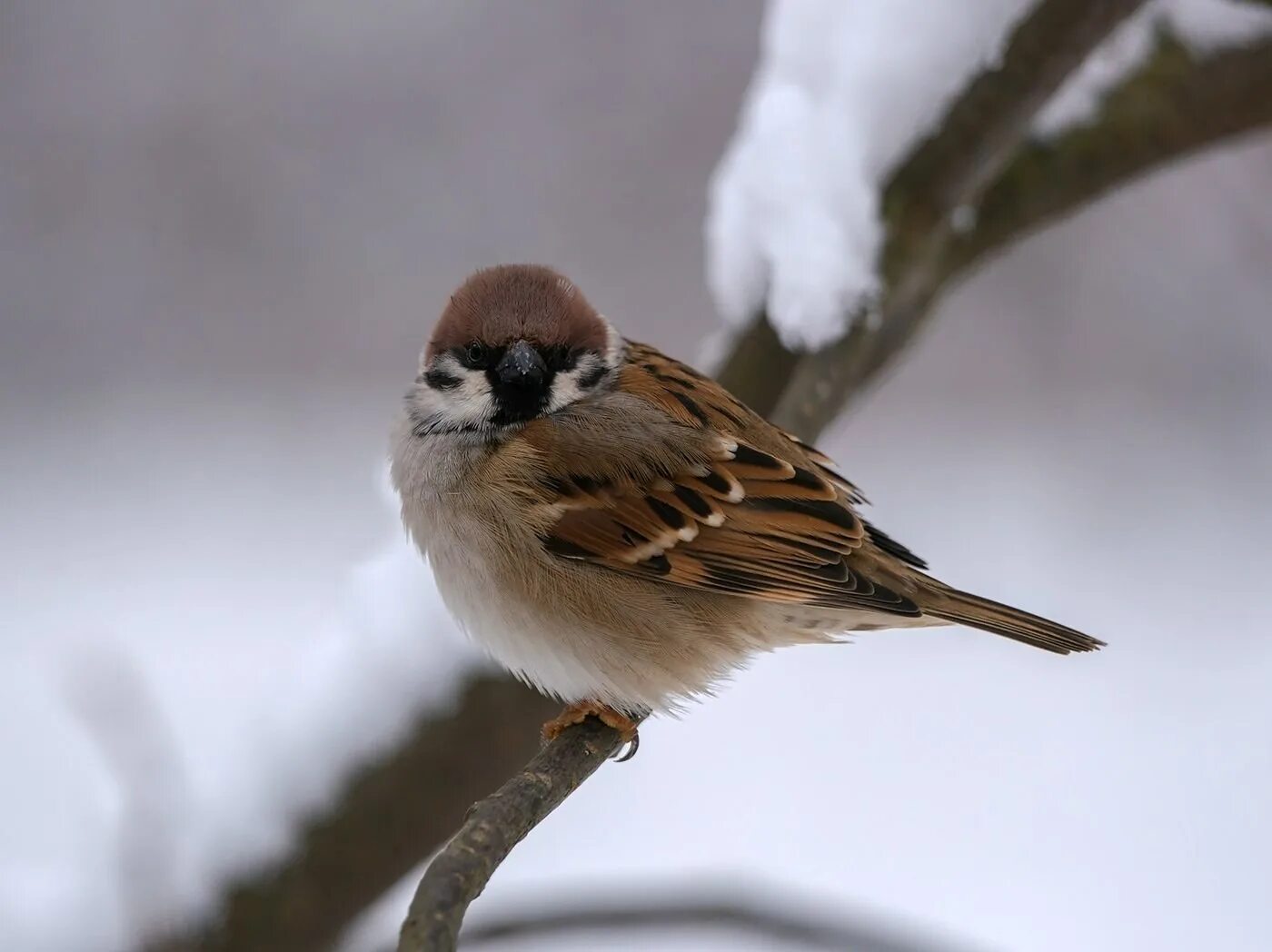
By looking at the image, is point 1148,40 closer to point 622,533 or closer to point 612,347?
point 612,347

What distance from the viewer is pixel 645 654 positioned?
229cm

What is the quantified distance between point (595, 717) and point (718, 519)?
15.2 inches

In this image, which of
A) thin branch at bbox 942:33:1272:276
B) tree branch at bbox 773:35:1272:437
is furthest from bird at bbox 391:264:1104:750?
thin branch at bbox 942:33:1272:276

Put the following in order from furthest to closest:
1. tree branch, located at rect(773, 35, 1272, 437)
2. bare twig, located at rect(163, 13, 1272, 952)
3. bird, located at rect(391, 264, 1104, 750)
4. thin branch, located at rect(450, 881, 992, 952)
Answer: tree branch, located at rect(773, 35, 1272, 437), bare twig, located at rect(163, 13, 1272, 952), bird, located at rect(391, 264, 1104, 750), thin branch, located at rect(450, 881, 992, 952)

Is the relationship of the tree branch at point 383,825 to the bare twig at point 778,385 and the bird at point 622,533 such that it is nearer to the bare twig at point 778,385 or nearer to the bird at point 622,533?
the bare twig at point 778,385

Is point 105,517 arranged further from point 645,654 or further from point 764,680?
point 645,654

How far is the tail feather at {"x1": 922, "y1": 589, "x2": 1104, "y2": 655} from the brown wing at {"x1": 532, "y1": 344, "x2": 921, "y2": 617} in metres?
0.16

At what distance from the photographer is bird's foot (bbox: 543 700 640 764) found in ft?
7.29

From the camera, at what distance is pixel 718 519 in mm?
2309

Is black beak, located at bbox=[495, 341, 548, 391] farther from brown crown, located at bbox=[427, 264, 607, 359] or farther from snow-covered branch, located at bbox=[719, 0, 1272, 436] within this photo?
snow-covered branch, located at bbox=[719, 0, 1272, 436]

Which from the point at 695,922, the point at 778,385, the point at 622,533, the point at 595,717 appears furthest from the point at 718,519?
the point at 695,922

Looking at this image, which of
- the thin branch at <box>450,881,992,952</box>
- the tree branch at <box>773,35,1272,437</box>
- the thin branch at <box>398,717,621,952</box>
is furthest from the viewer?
the tree branch at <box>773,35,1272,437</box>

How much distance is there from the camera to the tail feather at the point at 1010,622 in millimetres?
2166

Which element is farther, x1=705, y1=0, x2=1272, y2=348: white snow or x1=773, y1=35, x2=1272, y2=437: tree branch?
x1=773, y1=35, x2=1272, y2=437: tree branch
